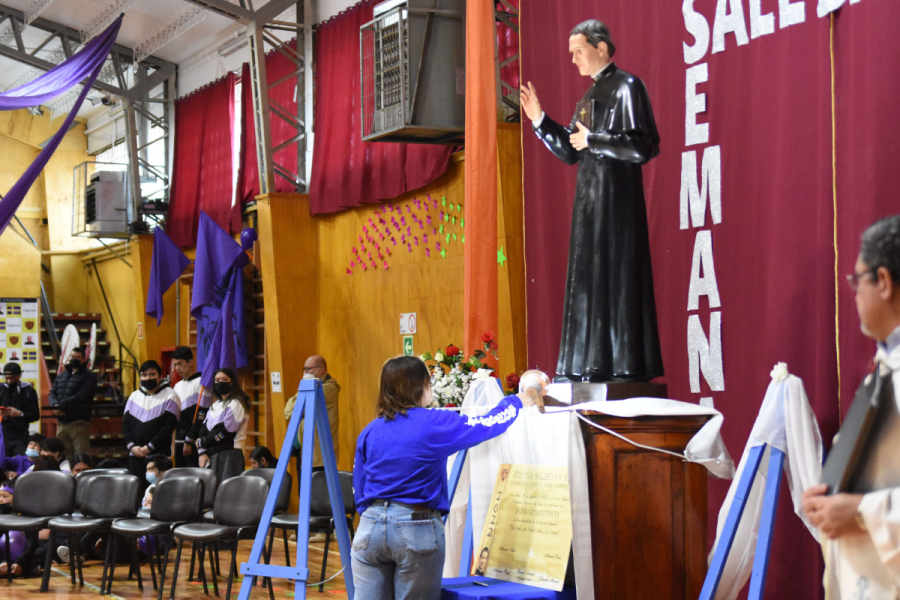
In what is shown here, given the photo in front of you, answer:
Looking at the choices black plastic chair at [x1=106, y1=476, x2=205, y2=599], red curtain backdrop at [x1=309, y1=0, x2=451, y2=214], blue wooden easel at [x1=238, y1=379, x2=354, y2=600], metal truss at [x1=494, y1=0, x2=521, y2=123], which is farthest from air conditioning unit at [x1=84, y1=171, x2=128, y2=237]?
blue wooden easel at [x1=238, y1=379, x2=354, y2=600]

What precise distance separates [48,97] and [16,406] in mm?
3077

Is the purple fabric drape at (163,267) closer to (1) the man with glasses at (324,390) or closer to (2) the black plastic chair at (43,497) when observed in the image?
(1) the man with glasses at (324,390)

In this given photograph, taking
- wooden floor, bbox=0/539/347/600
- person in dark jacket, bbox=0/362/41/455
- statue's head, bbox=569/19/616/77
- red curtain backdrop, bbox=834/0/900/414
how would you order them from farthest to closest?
1. person in dark jacket, bbox=0/362/41/455
2. wooden floor, bbox=0/539/347/600
3. red curtain backdrop, bbox=834/0/900/414
4. statue's head, bbox=569/19/616/77

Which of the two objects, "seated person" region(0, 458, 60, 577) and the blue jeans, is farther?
"seated person" region(0, 458, 60, 577)

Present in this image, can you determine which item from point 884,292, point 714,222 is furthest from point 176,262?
point 884,292

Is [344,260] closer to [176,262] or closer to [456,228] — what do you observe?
[456,228]

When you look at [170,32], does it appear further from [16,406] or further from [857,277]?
[857,277]

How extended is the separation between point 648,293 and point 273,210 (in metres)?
5.88

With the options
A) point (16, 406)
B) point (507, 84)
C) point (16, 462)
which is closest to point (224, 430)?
point (16, 462)

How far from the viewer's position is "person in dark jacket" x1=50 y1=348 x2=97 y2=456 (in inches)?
395

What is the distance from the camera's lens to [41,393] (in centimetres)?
1235

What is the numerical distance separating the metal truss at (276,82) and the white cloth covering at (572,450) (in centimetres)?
583

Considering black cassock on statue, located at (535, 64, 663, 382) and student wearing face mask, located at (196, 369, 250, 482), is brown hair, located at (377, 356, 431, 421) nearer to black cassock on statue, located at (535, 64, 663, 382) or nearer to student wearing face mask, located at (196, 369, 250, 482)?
black cassock on statue, located at (535, 64, 663, 382)

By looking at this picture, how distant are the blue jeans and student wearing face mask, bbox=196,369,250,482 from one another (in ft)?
15.0
